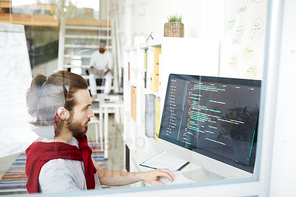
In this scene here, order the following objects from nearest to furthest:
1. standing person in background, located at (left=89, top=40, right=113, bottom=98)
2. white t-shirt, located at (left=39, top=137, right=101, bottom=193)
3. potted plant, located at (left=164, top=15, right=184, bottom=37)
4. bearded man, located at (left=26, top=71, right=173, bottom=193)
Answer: white t-shirt, located at (left=39, top=137, right=101, bottom=193) < bearded man, located at (left=26, top=71, right=173, bottom=193) < potted plant, located at (left=164, top=15, right=184, bottom=37) < standing person in background, located at (left=89, top=40, right=113, bottom=98)

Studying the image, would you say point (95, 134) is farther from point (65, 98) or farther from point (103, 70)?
point (65, 98)

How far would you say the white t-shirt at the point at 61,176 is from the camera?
0.62 metres

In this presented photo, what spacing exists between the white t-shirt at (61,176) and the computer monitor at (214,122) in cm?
43

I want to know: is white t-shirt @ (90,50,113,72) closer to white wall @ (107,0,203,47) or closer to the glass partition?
the glass partition

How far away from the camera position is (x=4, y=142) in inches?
39.3

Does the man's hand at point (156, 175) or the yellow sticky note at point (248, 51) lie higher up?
the yellow sticky note at point (248, 51)

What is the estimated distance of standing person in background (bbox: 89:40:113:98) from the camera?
1.46 m

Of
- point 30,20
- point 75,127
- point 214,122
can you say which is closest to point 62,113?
point 75,127

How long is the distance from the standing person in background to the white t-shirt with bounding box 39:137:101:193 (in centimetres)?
70

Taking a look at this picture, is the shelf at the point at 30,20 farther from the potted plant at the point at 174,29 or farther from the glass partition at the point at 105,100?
the potted plant at the point at 174,29

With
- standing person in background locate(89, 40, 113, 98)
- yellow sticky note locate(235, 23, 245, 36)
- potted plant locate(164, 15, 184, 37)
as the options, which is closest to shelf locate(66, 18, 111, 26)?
standing person in background locate(89, 40, 113, 98)

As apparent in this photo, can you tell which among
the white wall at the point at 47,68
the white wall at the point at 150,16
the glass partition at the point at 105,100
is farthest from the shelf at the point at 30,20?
the white wall at the point at 150,16

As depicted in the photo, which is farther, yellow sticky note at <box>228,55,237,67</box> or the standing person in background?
the standing person in background

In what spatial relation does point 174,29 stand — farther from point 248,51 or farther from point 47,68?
point 47,68
